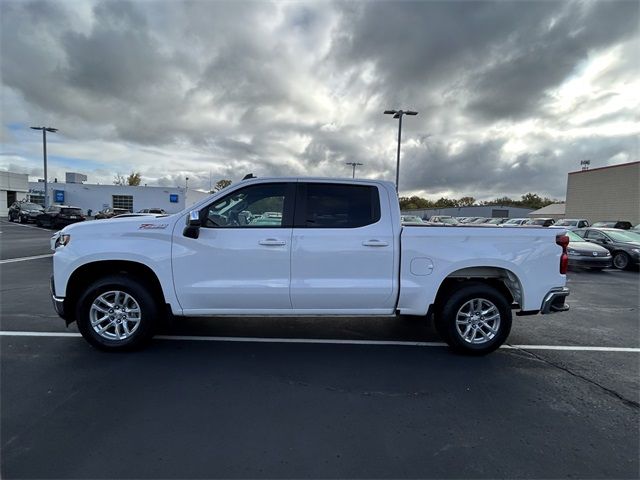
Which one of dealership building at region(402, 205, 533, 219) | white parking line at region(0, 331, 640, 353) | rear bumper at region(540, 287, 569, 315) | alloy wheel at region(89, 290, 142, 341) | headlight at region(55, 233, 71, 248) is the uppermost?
dealership building at region(402, 205, 533, 219)

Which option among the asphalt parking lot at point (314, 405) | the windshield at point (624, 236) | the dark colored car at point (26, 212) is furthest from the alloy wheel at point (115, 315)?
the dark colored car at point (26, 212)

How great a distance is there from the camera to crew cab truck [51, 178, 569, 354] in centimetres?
420

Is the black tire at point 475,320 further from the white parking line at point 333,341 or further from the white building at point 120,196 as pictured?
the white building at point 120,196

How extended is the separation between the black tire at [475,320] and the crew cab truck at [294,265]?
0.04 ft

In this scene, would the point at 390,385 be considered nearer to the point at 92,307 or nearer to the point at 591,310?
the point at 92,307

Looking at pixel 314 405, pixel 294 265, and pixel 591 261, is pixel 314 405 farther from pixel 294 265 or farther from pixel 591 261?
pixel 591 261

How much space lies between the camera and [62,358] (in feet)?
13.5

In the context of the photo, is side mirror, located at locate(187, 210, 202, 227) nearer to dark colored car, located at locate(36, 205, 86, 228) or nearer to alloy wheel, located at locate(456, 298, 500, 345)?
alloy wheel, located at locate(456, 298, 500, 345)

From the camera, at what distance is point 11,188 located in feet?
156

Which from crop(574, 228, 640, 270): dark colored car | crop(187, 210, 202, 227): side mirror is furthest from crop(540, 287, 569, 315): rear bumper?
crop(574, 228, 640, 270): dark colored car

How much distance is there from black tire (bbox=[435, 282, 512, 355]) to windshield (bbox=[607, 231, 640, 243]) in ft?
42.7

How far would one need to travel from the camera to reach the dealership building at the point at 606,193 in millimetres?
32969

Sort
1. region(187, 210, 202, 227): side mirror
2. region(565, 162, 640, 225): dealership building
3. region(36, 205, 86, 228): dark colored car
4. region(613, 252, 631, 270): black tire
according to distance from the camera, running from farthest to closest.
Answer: region(565, 162, 640, 225): dealership building, region(36, 205, 86, 228): dark colored car, region(613, 252, 631, 270): black tire, region(187, 210, 202, 227): side mirror

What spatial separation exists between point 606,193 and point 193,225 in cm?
4361
